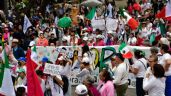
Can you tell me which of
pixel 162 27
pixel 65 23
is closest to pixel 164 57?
pixel 162 27

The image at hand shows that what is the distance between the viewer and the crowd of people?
969cm

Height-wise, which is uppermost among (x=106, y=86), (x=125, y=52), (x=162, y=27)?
(x=162, y=27)

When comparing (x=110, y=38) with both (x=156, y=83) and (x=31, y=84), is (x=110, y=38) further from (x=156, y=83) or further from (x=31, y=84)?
(x=31, y=84)

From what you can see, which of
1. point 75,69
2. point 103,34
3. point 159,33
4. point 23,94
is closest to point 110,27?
point 103,34

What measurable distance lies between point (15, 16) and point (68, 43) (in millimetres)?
10533

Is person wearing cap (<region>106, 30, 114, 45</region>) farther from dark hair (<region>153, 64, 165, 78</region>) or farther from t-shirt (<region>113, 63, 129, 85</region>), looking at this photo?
dark hair (<region>153, 64, 165, 78</region>)

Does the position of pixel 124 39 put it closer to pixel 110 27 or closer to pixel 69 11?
pixel 110 27

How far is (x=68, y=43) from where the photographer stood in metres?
17.2

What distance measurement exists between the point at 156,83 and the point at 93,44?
7.15 meters

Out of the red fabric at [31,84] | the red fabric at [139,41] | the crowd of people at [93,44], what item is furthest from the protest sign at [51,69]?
the red fabric at [139,41]

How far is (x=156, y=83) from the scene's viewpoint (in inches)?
366

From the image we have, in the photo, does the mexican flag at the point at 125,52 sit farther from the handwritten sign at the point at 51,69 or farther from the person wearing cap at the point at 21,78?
the handwritten sign at the point at 51,69

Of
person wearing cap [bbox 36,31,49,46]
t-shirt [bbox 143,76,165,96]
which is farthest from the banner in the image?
t-shirt [bbox 143,76,165,96]

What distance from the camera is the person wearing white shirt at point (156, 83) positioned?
9203mm
